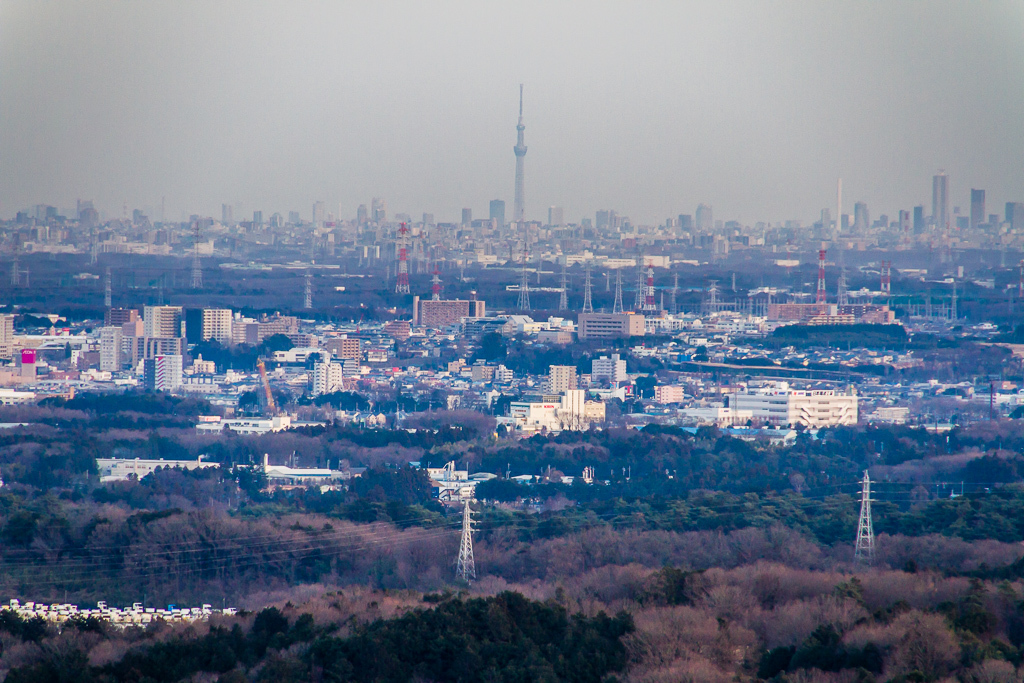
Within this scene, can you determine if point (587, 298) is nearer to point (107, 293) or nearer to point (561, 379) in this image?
point (107, 293)

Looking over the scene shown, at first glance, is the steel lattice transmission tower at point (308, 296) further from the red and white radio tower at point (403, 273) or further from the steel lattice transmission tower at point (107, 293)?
the steel lattice transmission tower at point (107, 293)

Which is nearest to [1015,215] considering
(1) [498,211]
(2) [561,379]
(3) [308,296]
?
(1) [498,211]

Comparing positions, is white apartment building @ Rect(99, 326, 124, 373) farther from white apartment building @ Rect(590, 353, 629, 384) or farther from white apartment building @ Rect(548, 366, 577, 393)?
white apartment building @ Rect(590, 353, 629, 384)

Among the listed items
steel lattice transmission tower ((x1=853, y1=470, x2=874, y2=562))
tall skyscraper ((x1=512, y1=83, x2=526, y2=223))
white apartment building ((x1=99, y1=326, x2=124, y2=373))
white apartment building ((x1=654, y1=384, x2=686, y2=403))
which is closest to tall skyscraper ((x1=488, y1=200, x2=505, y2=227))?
tall skyscraper ((x1=512, y1=83, x2=526, y2=223))

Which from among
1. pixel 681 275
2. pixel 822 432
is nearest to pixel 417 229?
pixel 681 275

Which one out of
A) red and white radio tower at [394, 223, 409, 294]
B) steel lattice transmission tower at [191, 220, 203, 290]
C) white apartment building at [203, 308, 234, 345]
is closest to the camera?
white apartment building at [203, 308, 234, 345]

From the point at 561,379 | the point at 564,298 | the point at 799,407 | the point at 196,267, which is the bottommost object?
the point at 561,379
